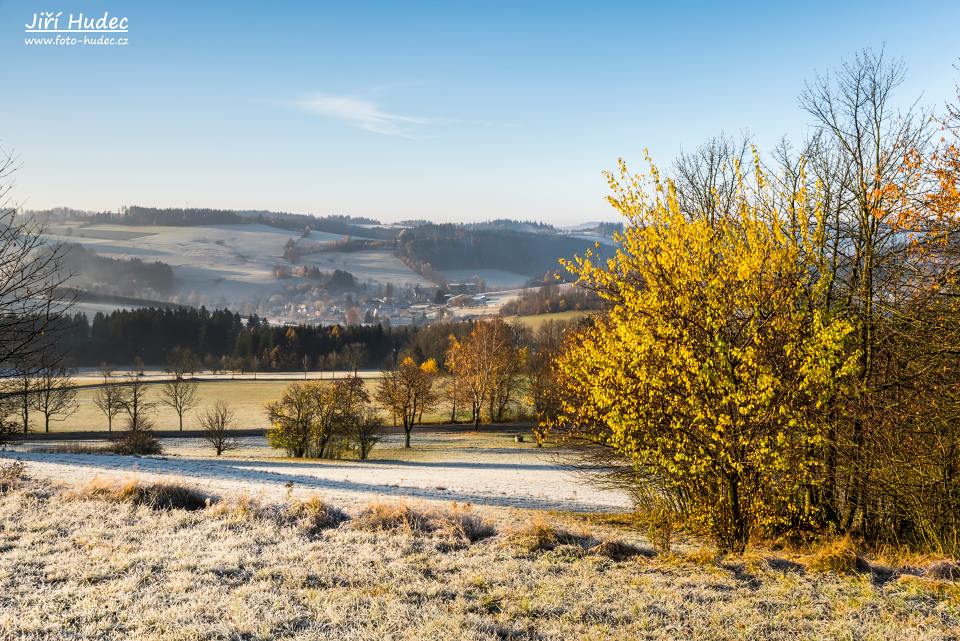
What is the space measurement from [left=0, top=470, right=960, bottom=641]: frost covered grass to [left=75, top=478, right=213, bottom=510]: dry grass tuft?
3.98 ft

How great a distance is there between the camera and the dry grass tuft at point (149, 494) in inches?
545

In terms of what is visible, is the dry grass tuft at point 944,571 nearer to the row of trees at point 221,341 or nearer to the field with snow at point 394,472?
the field with snow at point 394,472

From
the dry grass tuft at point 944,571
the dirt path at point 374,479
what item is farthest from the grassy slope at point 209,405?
the dry grass tuft at point 944,571

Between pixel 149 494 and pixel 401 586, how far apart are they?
27.2 feet

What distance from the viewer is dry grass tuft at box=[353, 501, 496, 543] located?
12.0 metres

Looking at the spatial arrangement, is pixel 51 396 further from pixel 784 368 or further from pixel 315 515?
pixel 784 368

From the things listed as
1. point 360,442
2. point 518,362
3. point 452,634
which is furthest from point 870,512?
point 518,362

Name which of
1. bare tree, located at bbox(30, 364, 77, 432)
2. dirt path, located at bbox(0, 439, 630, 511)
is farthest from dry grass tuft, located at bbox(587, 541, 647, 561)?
bare tree, located at bbox(30, 364, 77, 432)

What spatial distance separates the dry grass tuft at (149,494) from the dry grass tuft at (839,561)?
39.5 feet

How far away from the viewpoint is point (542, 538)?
11.5m

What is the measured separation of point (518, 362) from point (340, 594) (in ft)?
214

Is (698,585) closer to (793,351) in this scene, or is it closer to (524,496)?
(793,351)

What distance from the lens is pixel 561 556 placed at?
A: 10.7 meters

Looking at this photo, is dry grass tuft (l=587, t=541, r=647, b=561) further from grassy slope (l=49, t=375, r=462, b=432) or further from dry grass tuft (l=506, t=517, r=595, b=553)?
grassy slope (l=49, t=375, r=462, b=432)
